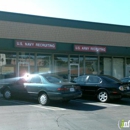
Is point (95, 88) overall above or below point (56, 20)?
below

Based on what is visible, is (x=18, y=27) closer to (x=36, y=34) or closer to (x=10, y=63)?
(x=36, y=34)

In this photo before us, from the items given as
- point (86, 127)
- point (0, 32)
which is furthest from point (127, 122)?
point (0, 32)

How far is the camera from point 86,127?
713 cm

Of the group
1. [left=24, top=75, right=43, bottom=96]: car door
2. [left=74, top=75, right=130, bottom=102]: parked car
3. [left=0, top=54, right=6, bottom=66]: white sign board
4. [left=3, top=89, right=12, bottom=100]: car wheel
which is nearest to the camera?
[left=24, top=75, right=43, bottom=96]: car door

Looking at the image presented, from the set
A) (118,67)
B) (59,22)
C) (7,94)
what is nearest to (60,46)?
(59,22)

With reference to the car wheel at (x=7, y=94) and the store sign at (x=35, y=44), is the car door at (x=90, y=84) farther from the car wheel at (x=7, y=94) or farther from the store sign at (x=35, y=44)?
the store sign at (x=35, y=44)

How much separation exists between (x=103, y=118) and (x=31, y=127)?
2.68 metres

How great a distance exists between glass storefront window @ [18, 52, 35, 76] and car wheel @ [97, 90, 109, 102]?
891cm

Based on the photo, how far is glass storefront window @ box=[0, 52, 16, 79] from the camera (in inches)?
756

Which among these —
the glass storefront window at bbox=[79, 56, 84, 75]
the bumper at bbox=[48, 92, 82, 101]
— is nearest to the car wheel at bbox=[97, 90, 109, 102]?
the bumper at bbox=[48, 92, 82, 101]

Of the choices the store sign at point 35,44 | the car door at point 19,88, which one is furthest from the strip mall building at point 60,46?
the car door at point 19,88

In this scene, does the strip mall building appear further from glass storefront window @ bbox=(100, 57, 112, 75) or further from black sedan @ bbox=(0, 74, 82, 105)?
black sedan @ bbox=(0, 74, 82, 105)

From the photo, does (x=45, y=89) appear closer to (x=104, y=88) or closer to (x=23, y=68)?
(x=104, y=88)

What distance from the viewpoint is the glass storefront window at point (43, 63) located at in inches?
821
